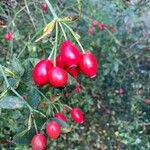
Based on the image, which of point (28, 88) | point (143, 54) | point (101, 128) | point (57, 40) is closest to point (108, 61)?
point (143, 54)

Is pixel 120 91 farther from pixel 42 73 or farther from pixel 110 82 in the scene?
pixel 42 73

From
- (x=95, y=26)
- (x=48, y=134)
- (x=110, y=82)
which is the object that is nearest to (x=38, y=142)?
(x=48, y=134)

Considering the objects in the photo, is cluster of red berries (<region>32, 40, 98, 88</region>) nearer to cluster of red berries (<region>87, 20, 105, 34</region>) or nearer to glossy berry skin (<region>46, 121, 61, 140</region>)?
glossy berry skin (<region>46, 121, 61, 140</region>)

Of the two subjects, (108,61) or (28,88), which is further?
(108,61)

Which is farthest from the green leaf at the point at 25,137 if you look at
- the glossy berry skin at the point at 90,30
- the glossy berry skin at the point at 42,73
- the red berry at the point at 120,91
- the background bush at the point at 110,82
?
the red berry at the point at 120,91

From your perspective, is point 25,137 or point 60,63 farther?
point 25,137

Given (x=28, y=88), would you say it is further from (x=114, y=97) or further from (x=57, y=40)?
(x=114, y=97)

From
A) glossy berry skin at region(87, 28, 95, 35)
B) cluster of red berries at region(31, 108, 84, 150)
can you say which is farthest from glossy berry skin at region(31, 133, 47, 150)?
glossy berry skin at region(87, 28, 95, 35)
